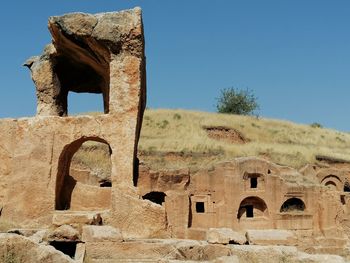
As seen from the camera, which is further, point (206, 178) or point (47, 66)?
point (206, 178)

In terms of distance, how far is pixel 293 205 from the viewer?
25656 mm

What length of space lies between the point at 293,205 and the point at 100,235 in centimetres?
1773

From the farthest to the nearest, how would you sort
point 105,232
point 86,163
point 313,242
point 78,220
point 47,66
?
point 86,163 → point 313,242 → point 47,66 → point 78,220 → point 105,232

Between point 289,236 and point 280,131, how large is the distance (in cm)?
3688

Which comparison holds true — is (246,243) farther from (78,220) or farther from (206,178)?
(206,178)

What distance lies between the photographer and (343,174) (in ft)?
108

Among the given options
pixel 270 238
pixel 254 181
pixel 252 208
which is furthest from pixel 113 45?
pixel 252 208

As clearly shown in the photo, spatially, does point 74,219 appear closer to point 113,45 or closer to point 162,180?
point 113,45

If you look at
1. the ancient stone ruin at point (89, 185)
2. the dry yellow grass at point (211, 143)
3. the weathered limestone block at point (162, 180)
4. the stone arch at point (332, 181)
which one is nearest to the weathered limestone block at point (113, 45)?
the ancient stone ruin at point (89, 185)

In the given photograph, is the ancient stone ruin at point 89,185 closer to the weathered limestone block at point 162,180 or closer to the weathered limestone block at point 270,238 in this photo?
the weathered limestone block at point 270,238

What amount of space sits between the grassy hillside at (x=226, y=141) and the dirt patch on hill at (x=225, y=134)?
1.11 feet

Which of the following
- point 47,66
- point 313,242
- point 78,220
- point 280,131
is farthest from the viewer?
point 280,131

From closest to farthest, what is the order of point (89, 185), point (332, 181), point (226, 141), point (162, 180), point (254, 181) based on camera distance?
point (89, 185) → point (162, 180) → point (254, 181) → point (332, 181) → point (226, 141)

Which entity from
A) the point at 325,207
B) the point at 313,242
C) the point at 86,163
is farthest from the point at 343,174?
the point at 86,163
